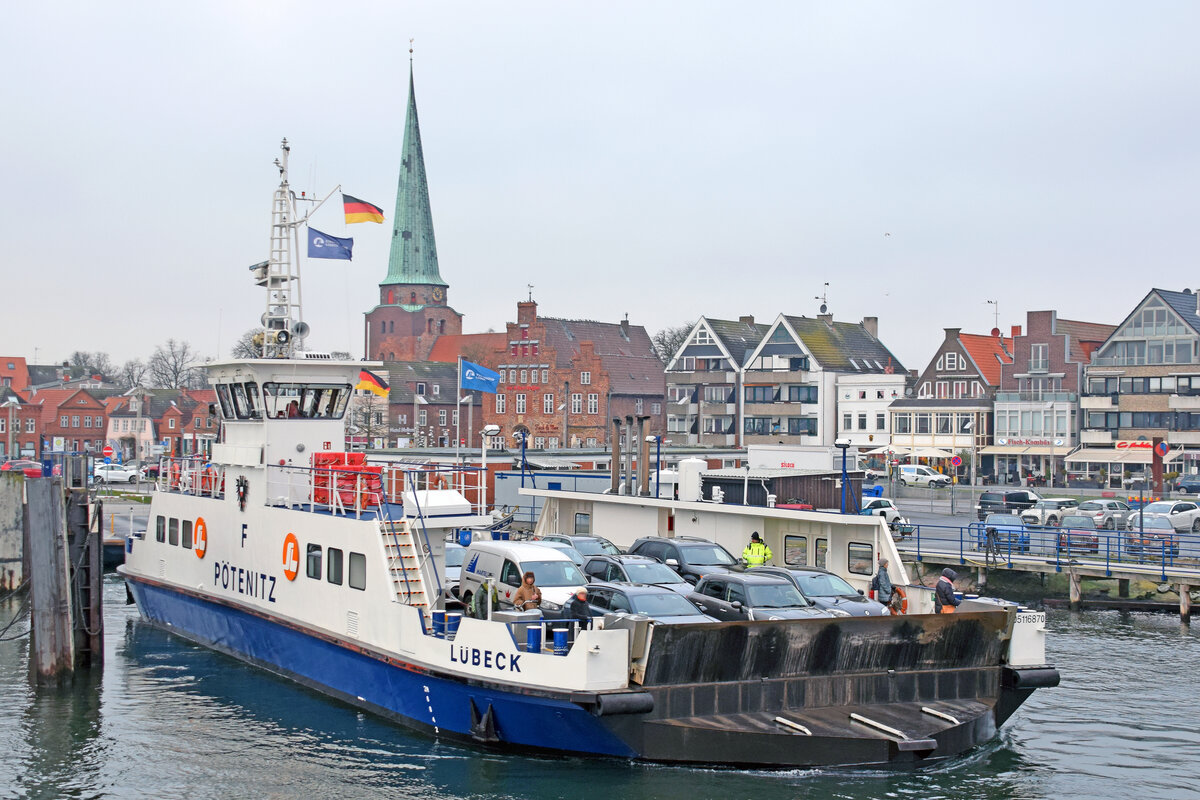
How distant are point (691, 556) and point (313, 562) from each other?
8146 millimetres

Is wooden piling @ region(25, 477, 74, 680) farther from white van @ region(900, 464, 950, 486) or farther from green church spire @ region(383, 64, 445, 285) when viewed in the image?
green church spire @ region(383, 64, 445, 285)

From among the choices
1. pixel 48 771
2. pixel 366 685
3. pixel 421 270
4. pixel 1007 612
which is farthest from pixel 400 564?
pixel 421 270

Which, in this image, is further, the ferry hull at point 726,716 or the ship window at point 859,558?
the ship window at point 859,558

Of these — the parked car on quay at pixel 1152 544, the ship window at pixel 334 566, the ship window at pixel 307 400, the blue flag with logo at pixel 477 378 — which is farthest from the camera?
the blue flag with logo at pixel 477 378

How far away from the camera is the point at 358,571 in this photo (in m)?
22.0

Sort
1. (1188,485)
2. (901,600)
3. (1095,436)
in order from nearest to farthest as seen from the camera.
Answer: (901,600)
(1188,485)
(1095,436)

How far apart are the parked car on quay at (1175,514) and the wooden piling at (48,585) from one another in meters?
36.4

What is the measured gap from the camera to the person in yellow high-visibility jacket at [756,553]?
27.0 m

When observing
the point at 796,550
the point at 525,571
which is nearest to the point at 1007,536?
the point at 796,550

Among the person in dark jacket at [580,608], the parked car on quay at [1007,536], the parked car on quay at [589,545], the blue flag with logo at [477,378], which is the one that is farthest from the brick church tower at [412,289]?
the person in dark jacket at [580,608]

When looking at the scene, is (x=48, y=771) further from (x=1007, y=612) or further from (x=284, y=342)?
(x=1007, y=612)

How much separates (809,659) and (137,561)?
2036 centimetres

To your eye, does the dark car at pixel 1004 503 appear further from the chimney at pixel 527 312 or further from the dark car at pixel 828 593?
the chimney at pixel 527 312

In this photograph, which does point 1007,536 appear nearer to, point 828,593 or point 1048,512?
point 1048,512
